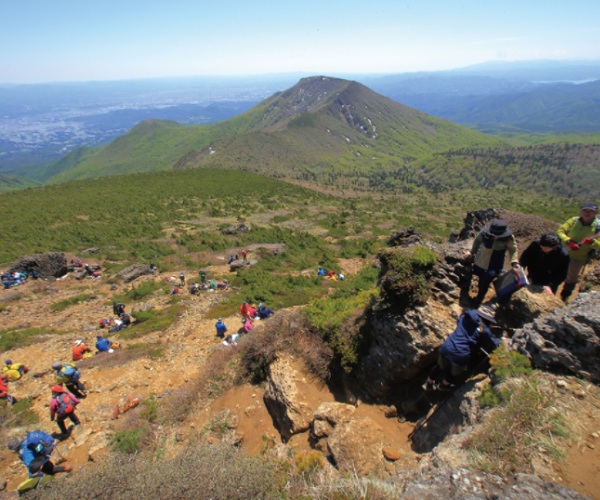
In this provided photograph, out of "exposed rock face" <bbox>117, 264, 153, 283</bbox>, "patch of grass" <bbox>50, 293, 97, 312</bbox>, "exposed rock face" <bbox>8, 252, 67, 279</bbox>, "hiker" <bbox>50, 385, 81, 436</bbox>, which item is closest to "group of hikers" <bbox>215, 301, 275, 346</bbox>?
"hiker" <bbox>50, 385, 81, 436</bbox>

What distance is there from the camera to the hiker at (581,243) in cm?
684

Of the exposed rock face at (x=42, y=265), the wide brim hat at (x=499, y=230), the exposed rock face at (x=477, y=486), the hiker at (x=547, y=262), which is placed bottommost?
the exposed rock face at (x=42, y=265)

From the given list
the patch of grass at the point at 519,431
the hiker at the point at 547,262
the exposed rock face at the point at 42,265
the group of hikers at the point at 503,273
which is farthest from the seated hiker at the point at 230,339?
the exposed rock face at the point at 42,265

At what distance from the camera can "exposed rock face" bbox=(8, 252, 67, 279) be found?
21938 mm

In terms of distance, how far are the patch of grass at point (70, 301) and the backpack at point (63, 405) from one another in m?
11.7

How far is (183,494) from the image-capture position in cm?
482

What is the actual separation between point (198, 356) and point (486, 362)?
31.2 feet

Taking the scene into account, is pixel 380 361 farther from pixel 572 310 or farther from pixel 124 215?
pixel 124 215

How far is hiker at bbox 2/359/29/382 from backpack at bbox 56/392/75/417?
4.28 m

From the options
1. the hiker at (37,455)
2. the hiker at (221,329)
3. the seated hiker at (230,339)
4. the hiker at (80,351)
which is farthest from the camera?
the hiker at (221,329)

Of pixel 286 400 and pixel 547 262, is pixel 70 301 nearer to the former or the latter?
pixel 286 400

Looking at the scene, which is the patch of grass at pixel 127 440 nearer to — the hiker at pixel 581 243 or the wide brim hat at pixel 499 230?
the wide brim hat at pixel 499 230

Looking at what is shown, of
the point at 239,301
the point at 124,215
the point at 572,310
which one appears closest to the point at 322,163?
the point at 124,215

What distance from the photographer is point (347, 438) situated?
6.16 meters
